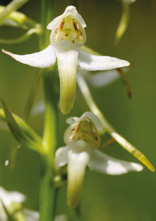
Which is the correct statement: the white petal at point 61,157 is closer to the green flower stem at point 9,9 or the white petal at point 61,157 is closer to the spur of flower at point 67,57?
the spur of flower at point 67,57

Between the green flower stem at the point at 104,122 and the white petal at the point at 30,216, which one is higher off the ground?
the green flower stem at the point at 104,122

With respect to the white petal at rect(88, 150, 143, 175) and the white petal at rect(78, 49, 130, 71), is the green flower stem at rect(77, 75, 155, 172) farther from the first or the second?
the white petal at rect(78, 49, 130, 71)

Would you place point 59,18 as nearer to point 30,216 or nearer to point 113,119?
point 30,216

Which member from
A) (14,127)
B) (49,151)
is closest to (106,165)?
(49,151)

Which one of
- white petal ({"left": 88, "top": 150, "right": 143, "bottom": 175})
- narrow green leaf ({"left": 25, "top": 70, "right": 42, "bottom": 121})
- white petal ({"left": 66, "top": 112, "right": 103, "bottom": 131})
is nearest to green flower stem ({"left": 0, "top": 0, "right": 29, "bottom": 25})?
narrow green leaf ({"left": 25, "top": 70, "right": 42, "bottom": 121})

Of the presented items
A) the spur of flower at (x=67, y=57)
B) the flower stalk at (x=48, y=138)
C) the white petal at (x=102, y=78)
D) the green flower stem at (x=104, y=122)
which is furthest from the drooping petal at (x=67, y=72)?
the white petal at (x=102, y=78)

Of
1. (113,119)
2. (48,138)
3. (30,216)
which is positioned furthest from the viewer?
(113,119)
